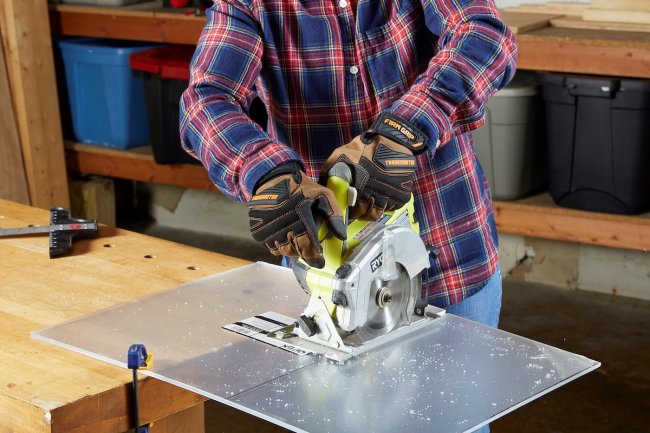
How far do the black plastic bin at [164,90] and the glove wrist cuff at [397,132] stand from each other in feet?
9.62

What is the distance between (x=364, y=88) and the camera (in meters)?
1.98

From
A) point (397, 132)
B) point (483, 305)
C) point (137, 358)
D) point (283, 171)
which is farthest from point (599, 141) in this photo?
point (137, 358)

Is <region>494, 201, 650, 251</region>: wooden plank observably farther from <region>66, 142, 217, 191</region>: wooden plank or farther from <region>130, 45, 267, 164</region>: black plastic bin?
<region>66, 142, 217, 191</region>: wooden plank

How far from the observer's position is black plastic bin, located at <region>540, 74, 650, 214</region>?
3.93m

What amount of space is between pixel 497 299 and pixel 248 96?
2.13 ft

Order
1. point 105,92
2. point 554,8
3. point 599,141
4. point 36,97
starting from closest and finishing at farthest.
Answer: point 599,141 < point 554,8 < point 36,97 < point 105,92

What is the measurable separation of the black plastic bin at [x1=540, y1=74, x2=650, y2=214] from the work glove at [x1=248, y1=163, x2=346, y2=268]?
2530mm

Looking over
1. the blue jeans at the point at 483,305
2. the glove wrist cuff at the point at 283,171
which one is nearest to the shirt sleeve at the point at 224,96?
the glove wrist cuff at the point at 283,171

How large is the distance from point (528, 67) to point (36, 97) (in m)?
2.31

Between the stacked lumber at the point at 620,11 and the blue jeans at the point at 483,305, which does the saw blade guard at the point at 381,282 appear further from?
the stacked lumber at the point at 620,11

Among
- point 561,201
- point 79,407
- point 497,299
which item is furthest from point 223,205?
point 79,407

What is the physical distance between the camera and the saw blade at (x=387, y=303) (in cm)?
172

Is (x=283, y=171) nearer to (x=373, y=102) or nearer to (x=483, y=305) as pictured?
(x=373, y=102)

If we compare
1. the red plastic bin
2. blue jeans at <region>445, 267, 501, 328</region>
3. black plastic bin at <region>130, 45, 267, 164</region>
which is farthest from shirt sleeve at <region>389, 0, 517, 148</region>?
the red plastic bin
